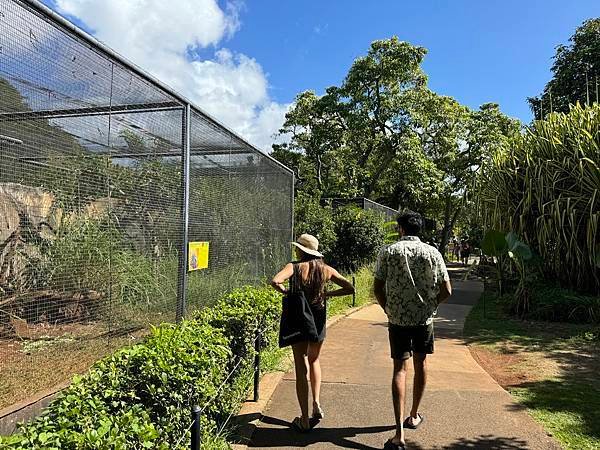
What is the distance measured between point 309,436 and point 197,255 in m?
1.88

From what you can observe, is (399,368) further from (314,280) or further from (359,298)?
(359,298)

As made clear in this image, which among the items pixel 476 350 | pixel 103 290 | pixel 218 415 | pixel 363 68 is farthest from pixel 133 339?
pixel 363 68

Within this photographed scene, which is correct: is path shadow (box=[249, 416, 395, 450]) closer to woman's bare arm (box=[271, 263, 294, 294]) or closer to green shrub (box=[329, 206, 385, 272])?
woman's bare arm (box=[271, 263, 294, 294])

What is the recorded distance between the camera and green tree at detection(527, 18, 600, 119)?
76.5 ft

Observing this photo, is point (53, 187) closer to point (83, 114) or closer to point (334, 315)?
point (83, 114)

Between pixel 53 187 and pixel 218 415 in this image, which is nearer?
pixel 53 187

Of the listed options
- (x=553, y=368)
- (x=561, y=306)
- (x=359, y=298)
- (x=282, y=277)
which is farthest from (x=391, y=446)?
(x=359, y=298)

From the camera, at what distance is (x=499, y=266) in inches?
442

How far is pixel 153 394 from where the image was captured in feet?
8.90

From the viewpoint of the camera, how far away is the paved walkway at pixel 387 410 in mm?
3975

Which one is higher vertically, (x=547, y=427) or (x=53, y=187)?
(x=53, y=187)

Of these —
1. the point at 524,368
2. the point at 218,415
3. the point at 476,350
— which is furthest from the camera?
the point at 476,350

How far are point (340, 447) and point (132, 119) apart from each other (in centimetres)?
290

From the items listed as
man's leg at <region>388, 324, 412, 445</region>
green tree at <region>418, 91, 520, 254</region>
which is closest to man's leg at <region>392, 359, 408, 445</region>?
man's leg at <region>388, 324, 412, 445</region>
